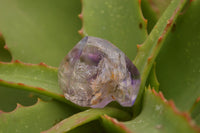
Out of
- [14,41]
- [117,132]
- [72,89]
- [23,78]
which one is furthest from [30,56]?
[117,132]

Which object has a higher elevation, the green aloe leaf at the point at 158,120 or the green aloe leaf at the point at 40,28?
the green aloe leaf at the point at 158,120

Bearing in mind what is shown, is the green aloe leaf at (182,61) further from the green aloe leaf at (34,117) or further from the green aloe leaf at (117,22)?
the green aloe leaf at (34,117)

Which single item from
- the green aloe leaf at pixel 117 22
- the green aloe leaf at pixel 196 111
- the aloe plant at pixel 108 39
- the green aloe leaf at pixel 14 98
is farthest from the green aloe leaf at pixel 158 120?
the green aloe leaf at pixel 14 98

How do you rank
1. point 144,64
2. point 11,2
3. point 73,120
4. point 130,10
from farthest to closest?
point 11,2 < point 130,10 < point 144,64 < point 73,120

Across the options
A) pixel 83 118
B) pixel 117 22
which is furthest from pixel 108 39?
pixel 83 118

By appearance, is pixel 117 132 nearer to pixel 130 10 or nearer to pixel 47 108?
pixel 47 108

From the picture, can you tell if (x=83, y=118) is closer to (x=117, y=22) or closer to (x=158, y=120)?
(x=158, y=120)
